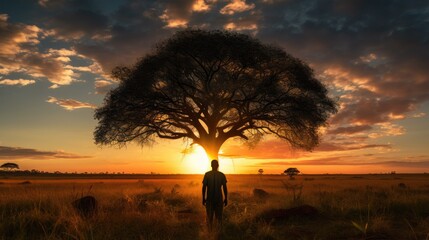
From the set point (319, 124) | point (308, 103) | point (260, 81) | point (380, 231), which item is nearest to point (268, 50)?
point (260, 81)

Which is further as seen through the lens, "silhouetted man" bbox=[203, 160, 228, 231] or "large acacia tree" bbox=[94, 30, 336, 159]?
"large acacia tree" bbox=[94, 30, 336, 159]

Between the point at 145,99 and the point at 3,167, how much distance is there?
92773 millimetres

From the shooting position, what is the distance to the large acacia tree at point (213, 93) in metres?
24.7

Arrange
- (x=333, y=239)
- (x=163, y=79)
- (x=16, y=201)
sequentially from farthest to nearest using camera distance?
(x=163, y=79) → (x=16, y=201) → (x=333, y=239)

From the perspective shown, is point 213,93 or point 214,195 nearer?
point 214,195

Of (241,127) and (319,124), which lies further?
(241,127)

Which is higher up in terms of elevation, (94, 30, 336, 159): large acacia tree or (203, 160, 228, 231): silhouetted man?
(94, 30, 336, 159): large acacia tree

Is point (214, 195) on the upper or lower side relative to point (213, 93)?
lower

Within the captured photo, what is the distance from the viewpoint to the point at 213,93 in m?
25.2

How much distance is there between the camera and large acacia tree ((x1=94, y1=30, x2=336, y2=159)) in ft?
80.9

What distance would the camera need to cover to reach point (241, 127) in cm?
2923

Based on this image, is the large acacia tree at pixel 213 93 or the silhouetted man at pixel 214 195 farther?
the large acacia tree at pixel 213 93

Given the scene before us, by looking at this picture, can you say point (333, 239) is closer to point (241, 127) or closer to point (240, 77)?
point (240, 77)

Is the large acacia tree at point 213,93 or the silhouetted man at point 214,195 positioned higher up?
the large acacia tree at point 213,93
